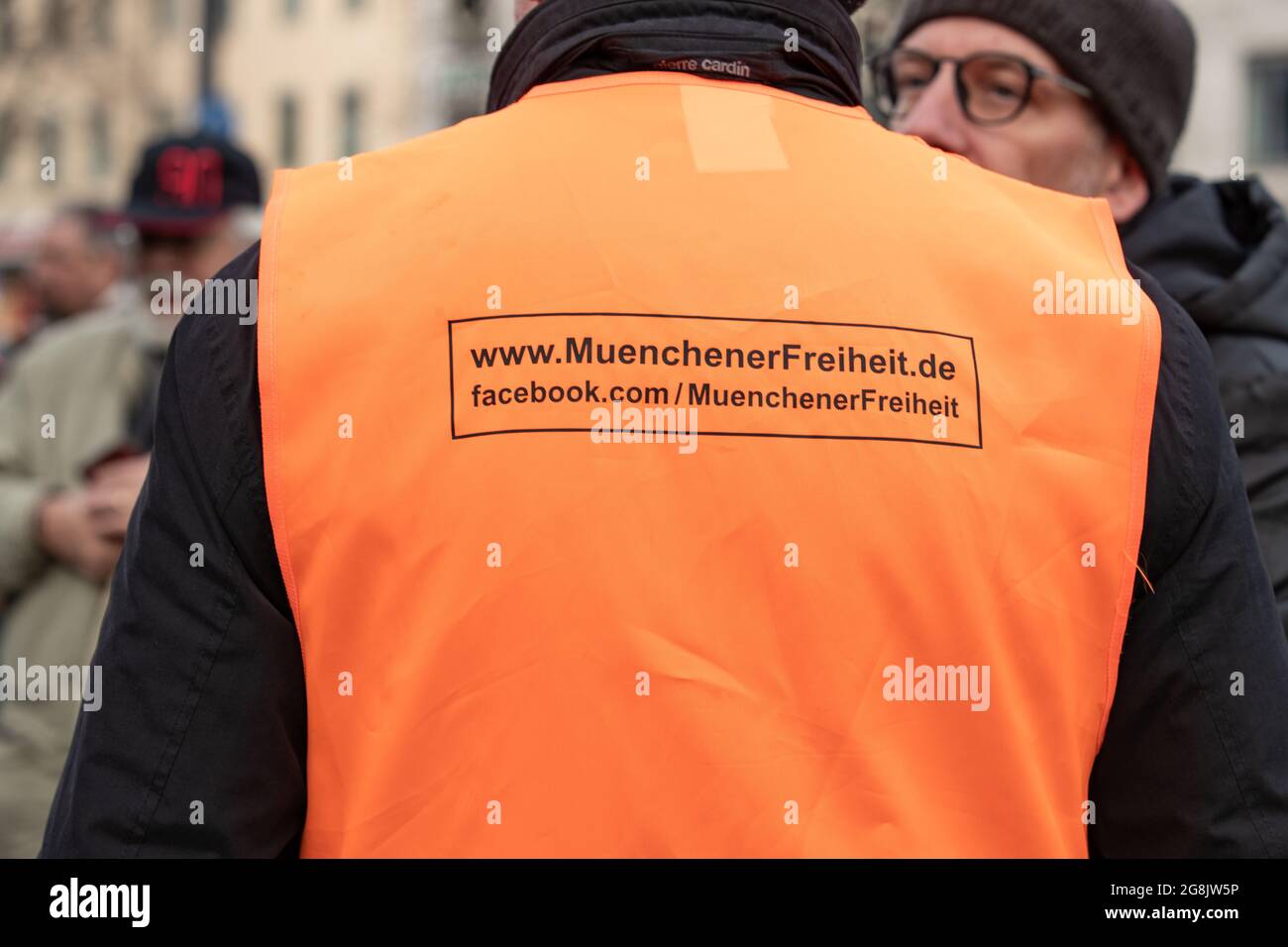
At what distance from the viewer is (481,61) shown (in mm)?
38969

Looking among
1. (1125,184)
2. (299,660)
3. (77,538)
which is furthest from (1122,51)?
(77,538)

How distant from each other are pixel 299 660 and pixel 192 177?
3793mm

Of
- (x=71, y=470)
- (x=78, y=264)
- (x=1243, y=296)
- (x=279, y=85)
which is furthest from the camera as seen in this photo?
(x=279, y=85)

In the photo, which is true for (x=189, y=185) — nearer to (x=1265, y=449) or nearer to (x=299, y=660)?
(x=1265, y=449)

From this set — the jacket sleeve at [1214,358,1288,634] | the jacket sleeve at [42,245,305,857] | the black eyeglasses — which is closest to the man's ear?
the black eyeglasses

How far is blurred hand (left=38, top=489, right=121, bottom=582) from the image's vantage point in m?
4.09

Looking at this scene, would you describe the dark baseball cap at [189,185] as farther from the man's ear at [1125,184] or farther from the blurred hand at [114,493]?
the man's ear at [1125,184]

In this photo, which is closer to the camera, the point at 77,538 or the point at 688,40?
the point at 688,40

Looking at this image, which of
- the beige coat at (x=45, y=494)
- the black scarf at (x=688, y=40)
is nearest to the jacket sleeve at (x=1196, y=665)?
the black scarf at (x=688, y=40)

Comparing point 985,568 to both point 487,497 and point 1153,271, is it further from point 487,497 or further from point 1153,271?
point 1153,271

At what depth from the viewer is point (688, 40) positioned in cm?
186
